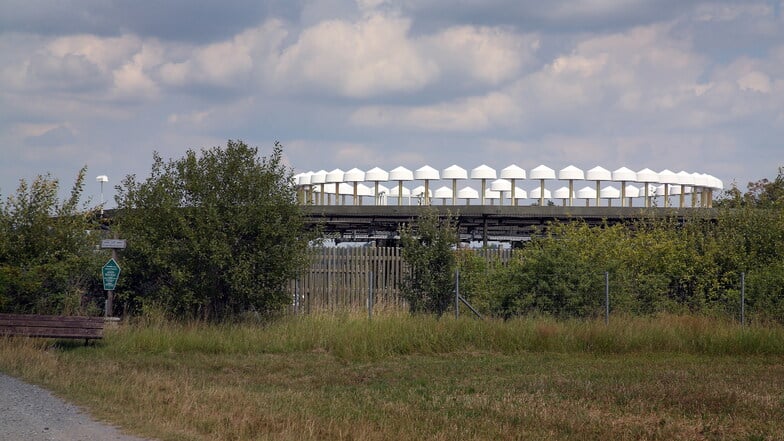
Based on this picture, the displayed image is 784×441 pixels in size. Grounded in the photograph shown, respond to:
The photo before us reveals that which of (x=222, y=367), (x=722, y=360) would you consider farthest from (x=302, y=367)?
(x=722, y=360)

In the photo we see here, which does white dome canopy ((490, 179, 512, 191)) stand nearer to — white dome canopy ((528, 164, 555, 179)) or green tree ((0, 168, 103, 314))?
white dome canopy ((528, 164, 555, 179))

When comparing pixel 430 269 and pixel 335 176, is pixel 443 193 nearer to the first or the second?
pixel 335 176

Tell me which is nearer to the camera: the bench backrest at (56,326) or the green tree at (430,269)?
the bench backrest at (56,326)

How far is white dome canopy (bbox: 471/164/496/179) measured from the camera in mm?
35938

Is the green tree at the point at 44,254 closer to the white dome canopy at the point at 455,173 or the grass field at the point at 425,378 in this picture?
the grass field at the point at 425,378

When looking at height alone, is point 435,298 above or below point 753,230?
below

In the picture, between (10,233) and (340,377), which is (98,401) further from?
(10,233)

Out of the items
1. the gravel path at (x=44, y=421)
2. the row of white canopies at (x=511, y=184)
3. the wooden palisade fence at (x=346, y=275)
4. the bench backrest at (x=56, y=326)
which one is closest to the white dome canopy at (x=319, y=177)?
the row of white canopies at (x=511, y=184)

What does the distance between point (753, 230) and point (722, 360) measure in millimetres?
8489

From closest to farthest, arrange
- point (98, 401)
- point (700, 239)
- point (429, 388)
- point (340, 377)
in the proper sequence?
point (98, 401) → point (429, 388) → point (340, 377) → point (700, 239)

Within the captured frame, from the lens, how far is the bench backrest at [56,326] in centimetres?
1814

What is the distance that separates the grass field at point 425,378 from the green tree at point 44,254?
2513mm

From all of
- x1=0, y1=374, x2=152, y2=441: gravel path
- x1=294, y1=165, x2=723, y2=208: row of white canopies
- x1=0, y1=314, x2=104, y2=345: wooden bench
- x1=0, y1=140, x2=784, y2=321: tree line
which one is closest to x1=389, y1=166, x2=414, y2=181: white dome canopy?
x1=294, y1=165, x2=723, y2=208: row of white canopies

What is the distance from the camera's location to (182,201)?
21.8 meters
